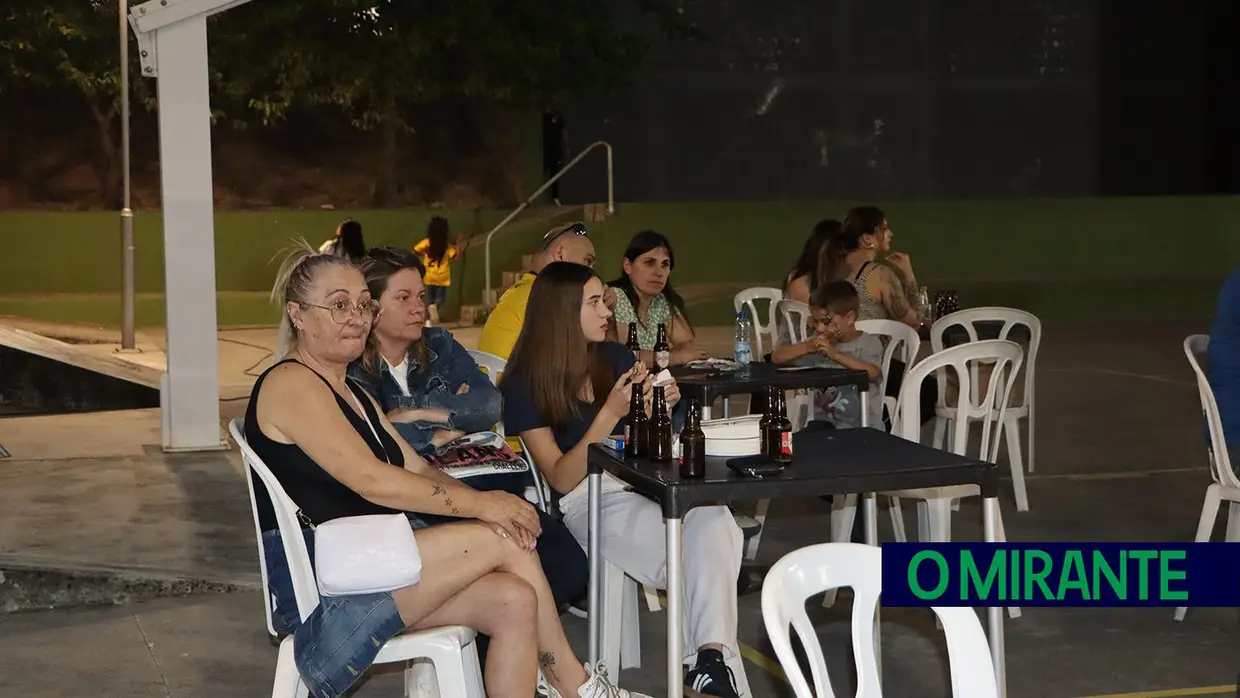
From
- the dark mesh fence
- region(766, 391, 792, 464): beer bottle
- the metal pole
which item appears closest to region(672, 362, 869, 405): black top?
region(766, 391, 792, 464): beer bottle

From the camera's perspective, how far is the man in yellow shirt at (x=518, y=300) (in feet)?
17.7

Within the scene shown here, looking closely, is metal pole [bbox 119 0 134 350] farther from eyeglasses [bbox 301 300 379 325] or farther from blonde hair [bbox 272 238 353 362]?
eyeglasses [bbox 301 300 379 325]

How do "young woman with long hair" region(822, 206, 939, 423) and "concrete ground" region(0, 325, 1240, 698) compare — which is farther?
"young woman with long hair" region(822, 206, 939, 423)

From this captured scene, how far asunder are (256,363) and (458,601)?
9.32 m

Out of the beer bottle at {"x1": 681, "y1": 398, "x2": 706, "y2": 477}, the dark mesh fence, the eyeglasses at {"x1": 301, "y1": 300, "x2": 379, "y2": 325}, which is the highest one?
the dark mesh fence

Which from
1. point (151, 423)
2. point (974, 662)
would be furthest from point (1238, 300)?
point (151, 423)

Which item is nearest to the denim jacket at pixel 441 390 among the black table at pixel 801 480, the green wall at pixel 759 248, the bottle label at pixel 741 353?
the black table at pixel 801 480

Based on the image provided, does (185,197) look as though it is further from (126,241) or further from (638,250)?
(126,241)

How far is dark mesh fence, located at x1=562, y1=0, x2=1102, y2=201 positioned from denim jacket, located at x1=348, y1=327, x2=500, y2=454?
14513 mm

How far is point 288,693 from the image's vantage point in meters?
3.33

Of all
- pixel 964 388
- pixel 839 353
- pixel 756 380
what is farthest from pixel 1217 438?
pixel 839 353

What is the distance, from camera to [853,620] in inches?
98.7

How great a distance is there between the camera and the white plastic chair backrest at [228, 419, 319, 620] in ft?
11.0

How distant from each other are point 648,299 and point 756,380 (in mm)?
1038
